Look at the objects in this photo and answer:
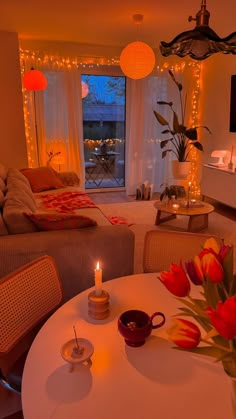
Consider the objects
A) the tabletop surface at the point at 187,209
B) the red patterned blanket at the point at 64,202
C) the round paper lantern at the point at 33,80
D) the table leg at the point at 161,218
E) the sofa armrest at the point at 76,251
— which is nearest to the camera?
the sofa armrest at the point at 76,251

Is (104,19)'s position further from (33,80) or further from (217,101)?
(217,101)

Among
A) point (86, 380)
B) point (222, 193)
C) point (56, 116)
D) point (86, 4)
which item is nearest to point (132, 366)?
point (86, 380)

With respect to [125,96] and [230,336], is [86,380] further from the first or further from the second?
[125,96]

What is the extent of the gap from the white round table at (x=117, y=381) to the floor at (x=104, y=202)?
0.78 meters

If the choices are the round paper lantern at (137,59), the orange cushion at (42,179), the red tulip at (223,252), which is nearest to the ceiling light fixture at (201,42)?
the red tulip at (223,252)

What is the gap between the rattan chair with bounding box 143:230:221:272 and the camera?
152 centimetres

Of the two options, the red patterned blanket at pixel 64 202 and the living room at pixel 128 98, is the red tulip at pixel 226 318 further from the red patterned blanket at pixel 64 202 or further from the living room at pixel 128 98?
the red patterned blanket at pixel 64 202

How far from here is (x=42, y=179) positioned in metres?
4.18

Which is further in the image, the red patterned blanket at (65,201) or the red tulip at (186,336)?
the red patterned blanket at (65,201)

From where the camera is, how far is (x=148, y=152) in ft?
19.2

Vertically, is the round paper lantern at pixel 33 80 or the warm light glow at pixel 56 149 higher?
the round paper lantern at pixel 33 80

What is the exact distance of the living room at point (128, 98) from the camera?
10.6 feet

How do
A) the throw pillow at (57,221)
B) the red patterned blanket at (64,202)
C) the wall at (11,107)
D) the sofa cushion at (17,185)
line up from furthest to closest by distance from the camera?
1. the wall at (11,107)
2. the red patterned blanket at (64,202)
3. the sofa cushion at (17,185)
4. the throw pillow at (57,221)

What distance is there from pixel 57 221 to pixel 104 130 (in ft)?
14.0
